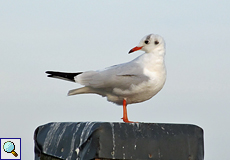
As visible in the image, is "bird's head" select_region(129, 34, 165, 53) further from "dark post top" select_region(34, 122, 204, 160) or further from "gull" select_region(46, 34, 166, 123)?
"dark post top" select_region(34, 122, 204, 160)

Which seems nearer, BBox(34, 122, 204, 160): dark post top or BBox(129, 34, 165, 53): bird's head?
BBox(34, 122, 204, 160): dark post top

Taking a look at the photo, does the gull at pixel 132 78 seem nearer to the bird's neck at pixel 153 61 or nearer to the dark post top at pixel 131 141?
the bird's neck at pixel 153 61

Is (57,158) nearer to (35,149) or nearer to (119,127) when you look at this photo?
(35,149)

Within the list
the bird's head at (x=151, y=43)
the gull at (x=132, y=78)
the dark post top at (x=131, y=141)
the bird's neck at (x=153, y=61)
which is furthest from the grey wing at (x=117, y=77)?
the dark post top at (x=131, y=141)

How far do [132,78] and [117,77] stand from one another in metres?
0.22

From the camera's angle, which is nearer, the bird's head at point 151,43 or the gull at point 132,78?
the gull at point 132,78

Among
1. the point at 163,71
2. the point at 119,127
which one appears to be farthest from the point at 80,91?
the point at 119,127

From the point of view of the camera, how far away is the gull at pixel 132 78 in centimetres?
605

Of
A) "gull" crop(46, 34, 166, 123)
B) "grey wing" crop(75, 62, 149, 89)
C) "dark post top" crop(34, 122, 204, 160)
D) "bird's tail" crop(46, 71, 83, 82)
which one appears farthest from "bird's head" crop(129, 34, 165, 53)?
"dark post top" crop(34, 122, 204, 160)

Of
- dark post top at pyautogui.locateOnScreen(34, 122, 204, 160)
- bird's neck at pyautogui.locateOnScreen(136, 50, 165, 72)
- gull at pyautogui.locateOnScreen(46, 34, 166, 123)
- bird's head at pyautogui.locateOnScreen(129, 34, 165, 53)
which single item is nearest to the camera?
dark post top at pyautogui.locateOnScreen(34, 122, 204, 160)

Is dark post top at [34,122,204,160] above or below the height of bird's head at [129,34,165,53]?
below

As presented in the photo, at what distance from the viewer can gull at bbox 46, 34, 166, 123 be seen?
238 inches

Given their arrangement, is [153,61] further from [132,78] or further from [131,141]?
[131,141]

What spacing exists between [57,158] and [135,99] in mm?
2028
